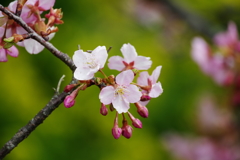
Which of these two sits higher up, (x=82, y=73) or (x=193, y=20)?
(x=193, y=20)

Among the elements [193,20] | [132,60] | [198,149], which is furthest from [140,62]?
[198,149]

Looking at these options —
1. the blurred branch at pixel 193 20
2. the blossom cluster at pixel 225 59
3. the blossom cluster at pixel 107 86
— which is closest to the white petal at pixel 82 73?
the blossom cluster at pixel 107 86

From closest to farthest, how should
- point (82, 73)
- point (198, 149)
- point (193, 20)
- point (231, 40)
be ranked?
point (82, 73)
point (231, 40)
point (193, 20)
point (198, 149)

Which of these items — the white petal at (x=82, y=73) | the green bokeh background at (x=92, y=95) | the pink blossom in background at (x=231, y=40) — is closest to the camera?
the white petal at (x=82, y=73)

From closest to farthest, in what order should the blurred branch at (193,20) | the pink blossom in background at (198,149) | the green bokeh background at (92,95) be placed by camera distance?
1. the blurred branch at (193,20)
2. the pink blossom in background at (198,149)
3. the green bokeh background at (92,95)

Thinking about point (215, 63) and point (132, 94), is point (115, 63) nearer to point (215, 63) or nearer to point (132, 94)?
point (132, 94)

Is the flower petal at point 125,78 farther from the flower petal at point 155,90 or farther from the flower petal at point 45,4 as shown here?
the flower petal at point 45,4

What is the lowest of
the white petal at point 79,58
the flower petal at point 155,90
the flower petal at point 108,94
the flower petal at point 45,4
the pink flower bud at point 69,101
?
the pink flower bud at point 69,101
